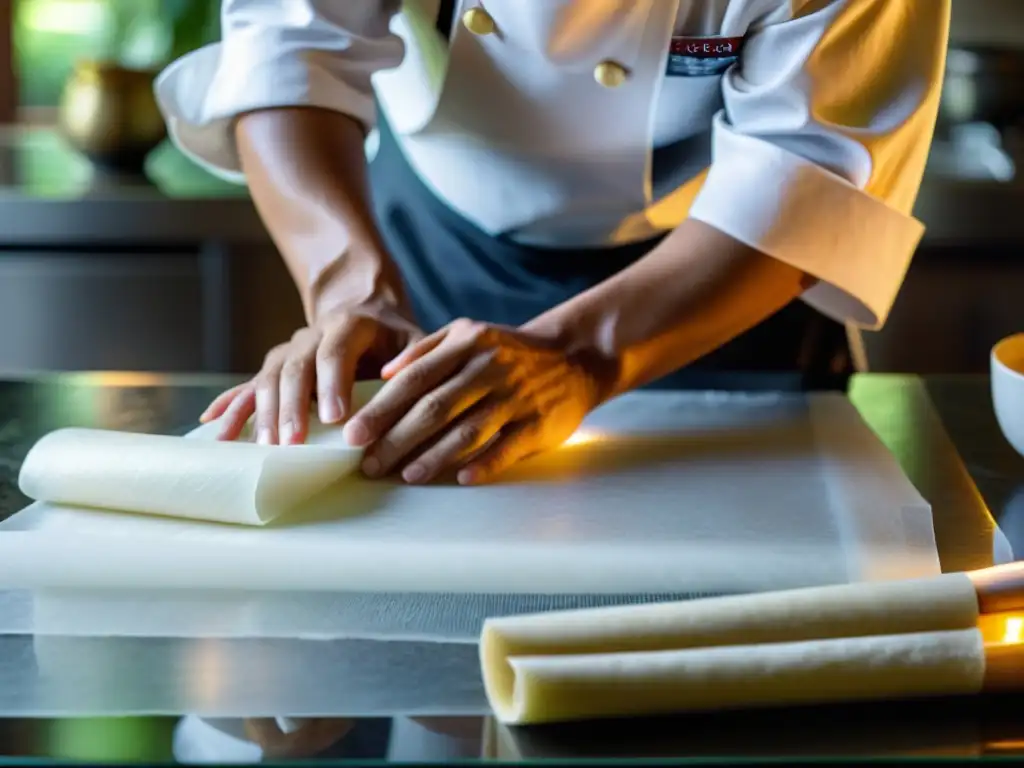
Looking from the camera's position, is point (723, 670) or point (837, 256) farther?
point (837, 256)

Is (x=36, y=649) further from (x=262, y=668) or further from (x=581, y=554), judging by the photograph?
(x=581, y=554)

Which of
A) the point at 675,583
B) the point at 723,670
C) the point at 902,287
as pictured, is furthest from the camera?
the point at 902,287

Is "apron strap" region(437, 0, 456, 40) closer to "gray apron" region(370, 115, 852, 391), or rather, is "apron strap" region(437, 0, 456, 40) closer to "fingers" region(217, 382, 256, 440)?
"gray apron" region(370, 115, 852, 391)

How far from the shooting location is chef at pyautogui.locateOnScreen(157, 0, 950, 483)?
883mm

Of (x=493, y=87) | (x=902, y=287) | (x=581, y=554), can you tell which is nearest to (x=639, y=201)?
(x=493, y=87)

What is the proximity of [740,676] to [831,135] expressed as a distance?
0.60m

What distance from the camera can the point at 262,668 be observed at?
1.77 feet

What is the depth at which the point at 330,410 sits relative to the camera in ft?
2.85

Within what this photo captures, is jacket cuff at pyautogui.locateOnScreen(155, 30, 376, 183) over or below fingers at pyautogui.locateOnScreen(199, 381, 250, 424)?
over

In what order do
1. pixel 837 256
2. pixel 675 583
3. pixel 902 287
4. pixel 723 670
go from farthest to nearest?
pixel 902 287, pixel 837 256, pixel 675 583, pixel 723 670

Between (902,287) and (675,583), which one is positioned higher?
(675,583)

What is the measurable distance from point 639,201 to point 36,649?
Answer: 2.46ft

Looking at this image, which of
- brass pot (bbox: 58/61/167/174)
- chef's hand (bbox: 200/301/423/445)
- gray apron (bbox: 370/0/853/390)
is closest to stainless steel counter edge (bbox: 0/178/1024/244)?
brass pot (bbox: 58/61/167/174)

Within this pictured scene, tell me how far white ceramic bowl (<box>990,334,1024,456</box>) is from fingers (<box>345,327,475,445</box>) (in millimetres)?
323
